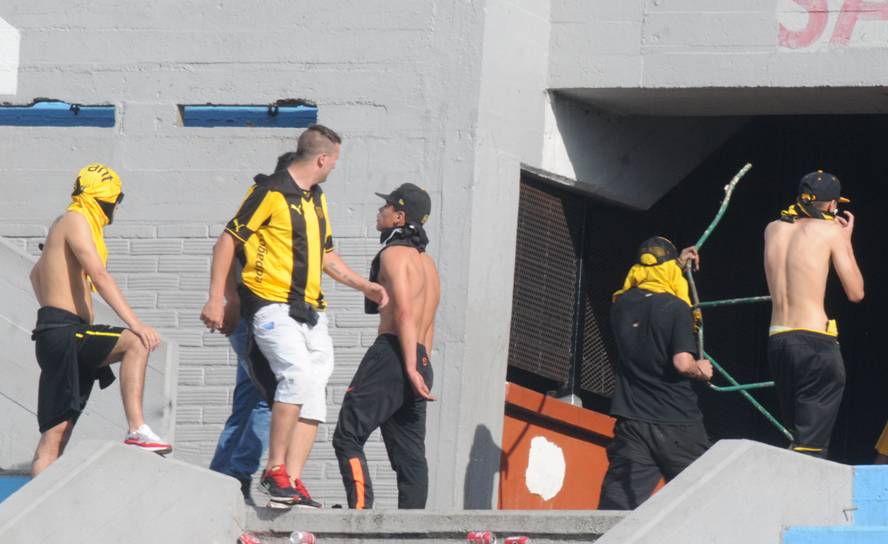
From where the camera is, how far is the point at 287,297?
8336 mm

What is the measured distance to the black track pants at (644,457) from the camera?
9141 mm

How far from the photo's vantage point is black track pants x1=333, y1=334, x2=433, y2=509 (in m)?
8.79

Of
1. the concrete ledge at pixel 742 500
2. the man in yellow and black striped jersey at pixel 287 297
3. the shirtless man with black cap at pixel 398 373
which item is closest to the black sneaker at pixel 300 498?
the man in yellow and black striped jersey at pixel 287 297

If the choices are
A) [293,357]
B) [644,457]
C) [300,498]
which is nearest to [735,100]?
[644,457]

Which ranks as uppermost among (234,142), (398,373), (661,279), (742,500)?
(234,142)

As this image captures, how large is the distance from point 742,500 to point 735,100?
4499mm

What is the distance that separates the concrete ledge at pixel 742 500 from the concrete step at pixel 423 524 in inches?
18.8

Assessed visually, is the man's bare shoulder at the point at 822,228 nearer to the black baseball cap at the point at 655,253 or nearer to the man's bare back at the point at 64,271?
the black baseball cap at the point at 655,253

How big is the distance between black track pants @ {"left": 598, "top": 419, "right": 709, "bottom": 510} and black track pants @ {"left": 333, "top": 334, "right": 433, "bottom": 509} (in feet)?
3.29

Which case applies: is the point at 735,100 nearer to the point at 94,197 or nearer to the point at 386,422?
the point at 386,422

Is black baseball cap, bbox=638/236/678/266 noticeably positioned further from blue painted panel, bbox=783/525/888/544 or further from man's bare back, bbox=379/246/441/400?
blue painted panel, bbox=783/525/888/544

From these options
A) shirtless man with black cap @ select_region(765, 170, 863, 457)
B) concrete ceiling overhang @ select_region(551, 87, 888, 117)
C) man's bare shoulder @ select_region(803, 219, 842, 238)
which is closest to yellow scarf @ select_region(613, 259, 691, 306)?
shirtless man with black cap @ select_region(765, 170, 863, 457)

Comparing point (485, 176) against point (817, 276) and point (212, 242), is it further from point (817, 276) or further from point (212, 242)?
point (817, 276)

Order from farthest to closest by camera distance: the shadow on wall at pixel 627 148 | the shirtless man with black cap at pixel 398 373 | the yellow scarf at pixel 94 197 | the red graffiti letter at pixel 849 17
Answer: the shadow on wall at pixel 627 148, the red graffiti letter at pixel 849 17, the shirtless man with black cap at pixel 398 373, the yellow scarf at pixel 94 197
